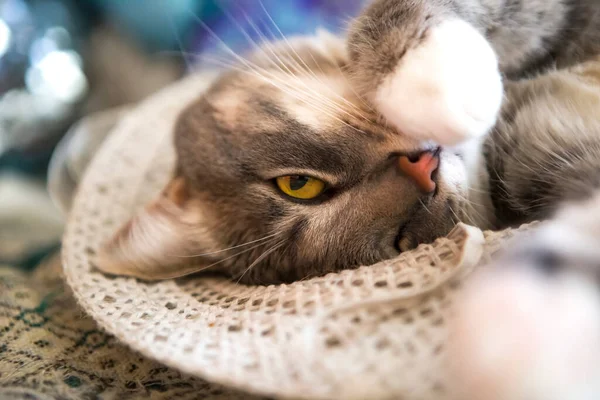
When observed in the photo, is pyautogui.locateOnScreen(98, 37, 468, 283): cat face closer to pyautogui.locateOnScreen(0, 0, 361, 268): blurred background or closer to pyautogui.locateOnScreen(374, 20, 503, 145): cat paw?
pyautogui.locateOnScreen(374, 20, 503, 145): cat paw

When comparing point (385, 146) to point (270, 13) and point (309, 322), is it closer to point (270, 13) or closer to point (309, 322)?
point (309, 322)

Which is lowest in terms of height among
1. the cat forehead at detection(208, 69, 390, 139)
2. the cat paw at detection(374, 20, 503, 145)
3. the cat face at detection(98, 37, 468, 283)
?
the cat face at detection(98, 37, 468, 283)

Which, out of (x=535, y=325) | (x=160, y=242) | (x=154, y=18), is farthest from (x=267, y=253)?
(x=154, y=18)

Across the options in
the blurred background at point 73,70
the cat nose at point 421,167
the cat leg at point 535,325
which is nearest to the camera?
the cat leg at point 535,325

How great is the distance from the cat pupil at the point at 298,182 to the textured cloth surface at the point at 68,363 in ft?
1.27

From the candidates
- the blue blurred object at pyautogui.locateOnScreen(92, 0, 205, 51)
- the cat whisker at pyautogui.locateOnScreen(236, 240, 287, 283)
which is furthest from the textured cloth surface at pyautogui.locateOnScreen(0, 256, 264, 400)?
the blue blurred object at pyautogui.locateOnScreen(92, 0, 205, 51)

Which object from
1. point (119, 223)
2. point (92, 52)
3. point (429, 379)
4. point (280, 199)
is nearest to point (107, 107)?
point (92, 52)

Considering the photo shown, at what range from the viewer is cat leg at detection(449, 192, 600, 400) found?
0.48 meters

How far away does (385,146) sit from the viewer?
0.88 meters

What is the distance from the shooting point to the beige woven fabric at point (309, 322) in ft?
1.90

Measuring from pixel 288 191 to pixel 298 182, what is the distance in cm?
3

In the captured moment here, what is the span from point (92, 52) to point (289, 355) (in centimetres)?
206

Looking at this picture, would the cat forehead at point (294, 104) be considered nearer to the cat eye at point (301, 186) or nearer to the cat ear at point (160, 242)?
the cat eye at point (301, 186)

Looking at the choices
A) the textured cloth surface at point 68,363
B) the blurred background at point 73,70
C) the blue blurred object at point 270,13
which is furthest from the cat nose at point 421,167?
the blue blurred object at point 270,13
